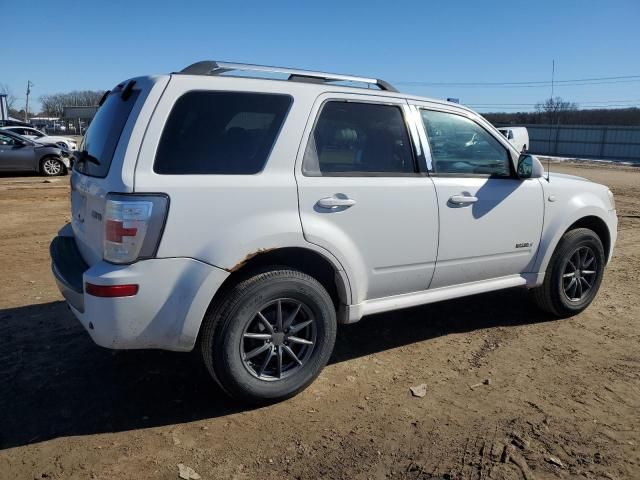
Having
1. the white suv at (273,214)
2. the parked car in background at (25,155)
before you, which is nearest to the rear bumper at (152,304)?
the white suv at (273,214)

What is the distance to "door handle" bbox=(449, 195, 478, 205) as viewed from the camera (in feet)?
13.0

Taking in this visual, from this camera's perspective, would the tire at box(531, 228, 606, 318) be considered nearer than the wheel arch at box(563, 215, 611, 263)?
Yes

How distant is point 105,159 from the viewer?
10.2 feet

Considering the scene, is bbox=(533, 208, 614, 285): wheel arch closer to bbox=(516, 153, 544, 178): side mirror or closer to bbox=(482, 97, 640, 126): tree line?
bbox=(516, 153, 544, 178): side mirror

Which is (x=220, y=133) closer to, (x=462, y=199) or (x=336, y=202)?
(x=336, y=202)

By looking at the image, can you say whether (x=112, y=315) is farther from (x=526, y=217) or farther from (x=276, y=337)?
(x=526, y=217)

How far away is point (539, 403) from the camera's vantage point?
3.45 metres

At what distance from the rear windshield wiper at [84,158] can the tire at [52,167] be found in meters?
14.6

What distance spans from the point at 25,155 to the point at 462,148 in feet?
52.0

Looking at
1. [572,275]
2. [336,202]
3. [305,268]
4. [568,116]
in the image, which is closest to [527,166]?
[572,275]

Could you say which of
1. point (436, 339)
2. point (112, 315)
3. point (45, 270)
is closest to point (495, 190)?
point (436, 339)

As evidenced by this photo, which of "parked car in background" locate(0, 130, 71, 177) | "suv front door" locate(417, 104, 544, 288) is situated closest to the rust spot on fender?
"suv front door" locate(417, 104, 544, 288)

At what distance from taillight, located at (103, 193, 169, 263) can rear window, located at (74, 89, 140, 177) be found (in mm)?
317

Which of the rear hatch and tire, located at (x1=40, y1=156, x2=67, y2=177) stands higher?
the rear hatch
